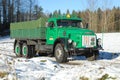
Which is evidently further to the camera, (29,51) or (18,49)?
(18,49)

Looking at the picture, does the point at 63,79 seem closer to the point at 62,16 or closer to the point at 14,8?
the point at 62,16

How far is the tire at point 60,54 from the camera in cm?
1785

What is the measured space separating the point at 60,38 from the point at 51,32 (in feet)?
4.77

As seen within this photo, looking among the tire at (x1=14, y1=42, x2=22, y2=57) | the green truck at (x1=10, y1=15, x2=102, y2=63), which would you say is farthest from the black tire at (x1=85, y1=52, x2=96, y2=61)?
the tire at (x1=14, y1=42, x2=22, y2=57)

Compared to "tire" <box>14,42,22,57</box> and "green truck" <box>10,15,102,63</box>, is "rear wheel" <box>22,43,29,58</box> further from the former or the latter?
"tire" <box>14,42,22,57</box>

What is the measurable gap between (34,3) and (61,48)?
77.1m

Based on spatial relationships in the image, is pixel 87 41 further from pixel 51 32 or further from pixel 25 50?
pixel 25 50

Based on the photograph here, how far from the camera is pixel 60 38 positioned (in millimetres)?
18422

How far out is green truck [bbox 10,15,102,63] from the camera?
18.0m

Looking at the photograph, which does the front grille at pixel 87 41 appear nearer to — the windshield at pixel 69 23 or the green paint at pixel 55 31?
the green paint at pixel 55 31

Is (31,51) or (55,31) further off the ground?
(55,31)

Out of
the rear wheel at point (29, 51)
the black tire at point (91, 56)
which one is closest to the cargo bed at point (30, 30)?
the rear wheel at point (29, 51)

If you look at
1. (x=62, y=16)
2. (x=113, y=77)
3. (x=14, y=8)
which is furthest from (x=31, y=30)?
(x=14, y=8)

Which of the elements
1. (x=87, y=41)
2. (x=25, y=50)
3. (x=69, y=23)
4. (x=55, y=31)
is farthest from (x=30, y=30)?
(x=87, y=41)
